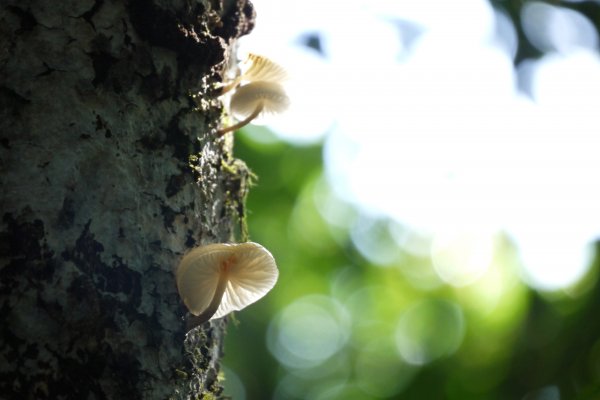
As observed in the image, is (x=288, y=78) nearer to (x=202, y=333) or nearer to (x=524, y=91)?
(x=202, y=333)

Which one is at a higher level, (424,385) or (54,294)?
(424,385)

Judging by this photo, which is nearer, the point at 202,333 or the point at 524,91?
the point at 202,333

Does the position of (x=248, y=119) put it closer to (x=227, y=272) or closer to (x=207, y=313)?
(x=227, y=272)

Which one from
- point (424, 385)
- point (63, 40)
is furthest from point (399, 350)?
point (63, 40)

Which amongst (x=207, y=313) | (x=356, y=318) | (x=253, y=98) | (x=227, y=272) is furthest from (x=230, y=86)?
(x=356, y=318)

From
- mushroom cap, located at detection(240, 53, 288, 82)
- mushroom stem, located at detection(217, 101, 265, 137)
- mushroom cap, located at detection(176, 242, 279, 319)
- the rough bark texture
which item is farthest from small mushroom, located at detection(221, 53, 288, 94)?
mushroom cap, located at detection(176, 242, 279, 319)

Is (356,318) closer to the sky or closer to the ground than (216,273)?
closer to the sky

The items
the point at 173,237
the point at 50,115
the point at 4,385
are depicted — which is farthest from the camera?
the point at 173,237
